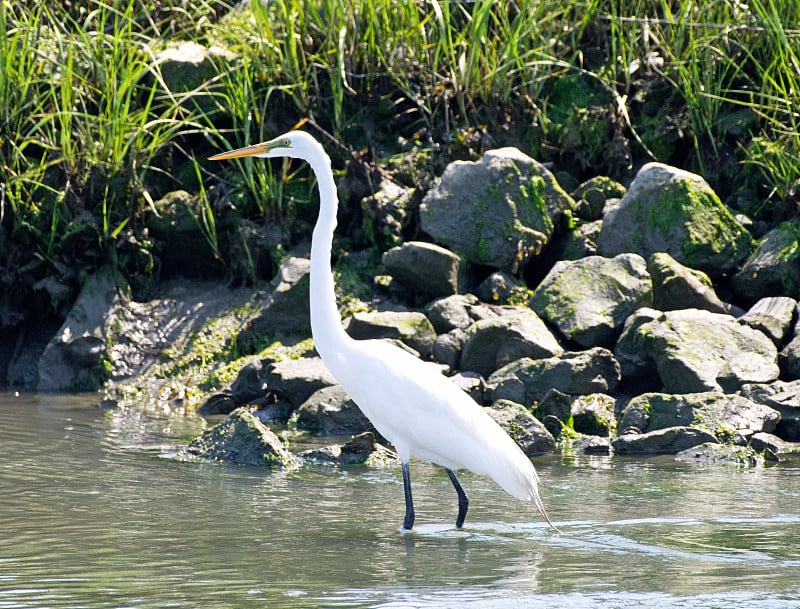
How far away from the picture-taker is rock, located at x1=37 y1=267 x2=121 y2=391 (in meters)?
9.38

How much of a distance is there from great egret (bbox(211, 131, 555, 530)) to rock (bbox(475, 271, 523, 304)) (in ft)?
10.6

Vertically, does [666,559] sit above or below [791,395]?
below

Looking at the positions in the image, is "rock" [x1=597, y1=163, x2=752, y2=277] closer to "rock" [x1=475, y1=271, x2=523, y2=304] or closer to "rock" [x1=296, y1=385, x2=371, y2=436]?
"rock" [x1=475, y1=271, x2=523, y2=304]

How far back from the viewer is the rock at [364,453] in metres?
6.92

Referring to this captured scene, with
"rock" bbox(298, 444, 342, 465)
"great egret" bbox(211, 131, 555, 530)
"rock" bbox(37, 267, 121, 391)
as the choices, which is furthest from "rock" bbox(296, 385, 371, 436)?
"rock" bbox(37, 267, 121, 391)

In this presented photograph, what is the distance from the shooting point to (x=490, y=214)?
9250 millimetres

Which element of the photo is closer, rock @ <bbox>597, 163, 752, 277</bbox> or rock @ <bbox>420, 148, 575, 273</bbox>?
rock @ <bbox>597, 163, 752, 277</bbox>

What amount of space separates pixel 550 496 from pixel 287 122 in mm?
5499

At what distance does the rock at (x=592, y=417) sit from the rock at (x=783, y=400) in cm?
86

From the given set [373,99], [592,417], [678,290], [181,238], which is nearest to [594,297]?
[678,290]

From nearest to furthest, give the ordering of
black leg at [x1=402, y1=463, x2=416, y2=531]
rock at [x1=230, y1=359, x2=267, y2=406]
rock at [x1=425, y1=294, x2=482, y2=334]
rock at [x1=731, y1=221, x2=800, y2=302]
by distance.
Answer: black leg at [x1=402, y1=463, x2=416, y2=531] < rock at [x1=230, y1=359, x2=267, y2=406] < rock at [x1=425, y1=294, x2=482, y2=334] < rock at [x1=731, y1=221, x2=800, y2=302]

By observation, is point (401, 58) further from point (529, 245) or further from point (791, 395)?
point (791, 395)

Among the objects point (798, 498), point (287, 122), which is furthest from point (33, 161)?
point (798, 498)

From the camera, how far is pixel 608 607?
13.6ft
